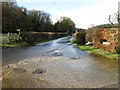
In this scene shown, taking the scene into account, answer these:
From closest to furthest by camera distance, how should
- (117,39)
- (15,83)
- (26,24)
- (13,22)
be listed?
(15,83) → (117,39) → (13,22) → (26,24)

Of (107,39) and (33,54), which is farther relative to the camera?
(33,54)

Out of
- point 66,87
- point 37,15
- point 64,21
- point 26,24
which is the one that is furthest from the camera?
point 64,21

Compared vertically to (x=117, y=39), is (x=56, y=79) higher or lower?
lower

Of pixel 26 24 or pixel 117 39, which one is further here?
pixel 26 24

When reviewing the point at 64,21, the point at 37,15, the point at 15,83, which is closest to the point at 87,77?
the point at 15,83

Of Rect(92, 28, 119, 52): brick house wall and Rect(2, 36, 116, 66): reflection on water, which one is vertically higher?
Rect(92, 28, 119, 52): brick house wall

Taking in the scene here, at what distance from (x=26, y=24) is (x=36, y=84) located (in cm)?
5949

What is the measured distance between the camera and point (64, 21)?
118062 millimetres

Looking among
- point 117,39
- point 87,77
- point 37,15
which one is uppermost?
point 37,15

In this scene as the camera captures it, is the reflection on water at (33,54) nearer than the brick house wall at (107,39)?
Yes

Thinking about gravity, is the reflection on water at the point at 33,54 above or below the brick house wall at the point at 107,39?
below

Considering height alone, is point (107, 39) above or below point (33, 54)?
above

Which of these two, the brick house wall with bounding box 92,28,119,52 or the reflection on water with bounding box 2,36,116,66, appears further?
the brick house wall with bounding box 92,28,119,52

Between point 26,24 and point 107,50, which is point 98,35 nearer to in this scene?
point 107,50
